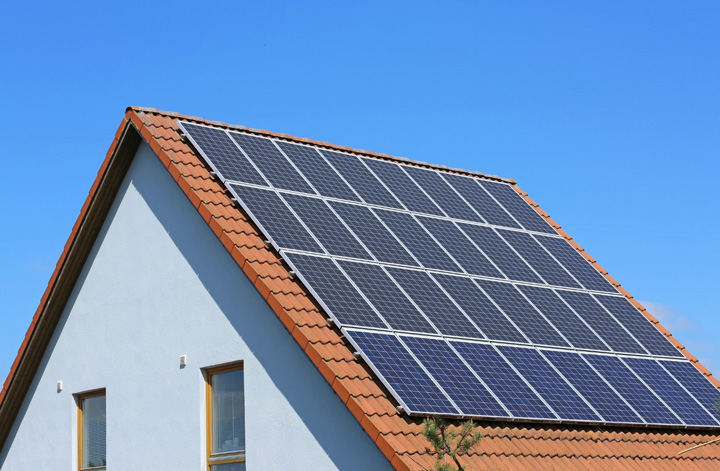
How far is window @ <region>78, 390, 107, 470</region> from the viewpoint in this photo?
56.1 feet

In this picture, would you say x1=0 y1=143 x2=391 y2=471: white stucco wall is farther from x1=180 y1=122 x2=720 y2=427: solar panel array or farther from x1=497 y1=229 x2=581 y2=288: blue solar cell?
x1=497 y1=229 x2=581 y2=288: blue solar cell

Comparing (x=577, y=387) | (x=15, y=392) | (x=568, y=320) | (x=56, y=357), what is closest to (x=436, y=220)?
(x=568, y=320)

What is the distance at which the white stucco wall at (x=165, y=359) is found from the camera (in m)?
13.2

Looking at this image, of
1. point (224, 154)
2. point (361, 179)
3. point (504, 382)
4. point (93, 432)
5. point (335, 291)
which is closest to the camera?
point (504, 382)

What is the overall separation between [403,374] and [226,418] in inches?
126

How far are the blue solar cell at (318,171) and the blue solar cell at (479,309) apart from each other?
7.70 feet

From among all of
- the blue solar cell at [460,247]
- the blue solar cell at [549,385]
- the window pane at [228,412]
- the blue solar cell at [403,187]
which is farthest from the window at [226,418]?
the blue solar cell at [403,187]

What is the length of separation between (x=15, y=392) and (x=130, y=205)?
451cm

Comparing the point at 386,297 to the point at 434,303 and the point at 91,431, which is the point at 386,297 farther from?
the point at 91,431

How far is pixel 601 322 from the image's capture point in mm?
16812

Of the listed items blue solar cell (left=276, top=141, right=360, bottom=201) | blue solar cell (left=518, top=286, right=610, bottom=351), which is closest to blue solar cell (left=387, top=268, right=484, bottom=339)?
blue solar cell (left=518, top=286, right=610, bottom=351)

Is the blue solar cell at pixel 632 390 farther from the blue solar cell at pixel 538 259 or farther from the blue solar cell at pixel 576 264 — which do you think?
the blue solar cell at pixel 576 264

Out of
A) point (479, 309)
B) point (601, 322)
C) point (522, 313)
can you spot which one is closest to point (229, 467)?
point (479, 309)

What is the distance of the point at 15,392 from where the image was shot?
19172 mm
